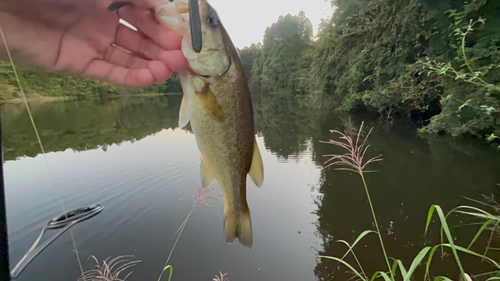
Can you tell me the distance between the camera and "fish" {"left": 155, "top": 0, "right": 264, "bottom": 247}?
4.35 ft

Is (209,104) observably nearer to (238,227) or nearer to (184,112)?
(184,112)

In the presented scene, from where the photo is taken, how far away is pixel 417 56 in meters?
10.0

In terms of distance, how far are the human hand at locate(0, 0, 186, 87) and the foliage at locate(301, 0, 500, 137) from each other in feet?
13.1

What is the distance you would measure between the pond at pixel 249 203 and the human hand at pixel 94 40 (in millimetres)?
1043

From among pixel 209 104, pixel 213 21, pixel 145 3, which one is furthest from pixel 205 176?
pixel 145 3

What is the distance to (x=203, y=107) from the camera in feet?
4.65

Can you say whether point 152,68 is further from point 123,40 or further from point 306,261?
point 306,261

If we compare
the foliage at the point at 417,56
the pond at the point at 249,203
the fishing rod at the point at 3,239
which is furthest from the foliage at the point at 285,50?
the fishing rod at the point at 3,239

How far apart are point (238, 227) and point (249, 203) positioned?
5180mm

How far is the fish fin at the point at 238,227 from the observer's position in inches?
62.2

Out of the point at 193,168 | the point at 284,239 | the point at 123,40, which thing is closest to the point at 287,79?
the point at 193,168

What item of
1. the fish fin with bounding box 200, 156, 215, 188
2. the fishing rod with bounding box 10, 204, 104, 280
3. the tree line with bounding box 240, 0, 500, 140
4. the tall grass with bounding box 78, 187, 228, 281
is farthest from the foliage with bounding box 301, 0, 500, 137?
the fishing rod with bounding box 10, 204, 104, 280

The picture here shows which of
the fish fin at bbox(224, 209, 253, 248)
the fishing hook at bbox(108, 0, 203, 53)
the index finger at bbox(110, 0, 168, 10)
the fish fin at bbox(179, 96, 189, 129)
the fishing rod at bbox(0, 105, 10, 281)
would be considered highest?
the index finger at bbox(110, 0, 168, 10)

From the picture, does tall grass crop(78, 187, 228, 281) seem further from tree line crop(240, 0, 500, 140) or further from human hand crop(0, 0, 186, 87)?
tree line crop(240, 0, 500, 140)
